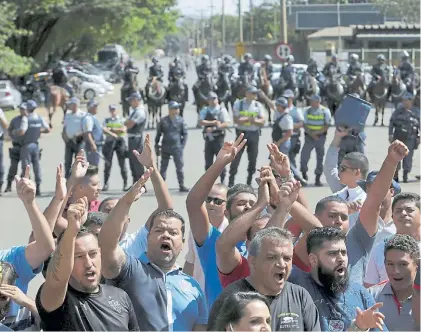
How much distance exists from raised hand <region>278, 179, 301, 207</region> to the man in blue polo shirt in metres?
1.46

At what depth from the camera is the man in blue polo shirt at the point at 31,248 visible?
6.66m

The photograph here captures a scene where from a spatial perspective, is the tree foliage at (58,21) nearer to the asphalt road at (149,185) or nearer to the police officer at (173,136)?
the asphalt road at (149,185)

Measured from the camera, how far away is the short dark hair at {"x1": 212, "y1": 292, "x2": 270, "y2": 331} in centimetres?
502

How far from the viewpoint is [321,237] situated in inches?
253

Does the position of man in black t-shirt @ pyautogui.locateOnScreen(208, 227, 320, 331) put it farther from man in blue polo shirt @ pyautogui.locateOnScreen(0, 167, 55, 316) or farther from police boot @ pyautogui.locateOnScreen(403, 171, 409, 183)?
police boot @ pyautogui.locateOnScreen(403, 171, 409, 183)

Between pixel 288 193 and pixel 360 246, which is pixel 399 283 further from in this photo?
pixel 288 193

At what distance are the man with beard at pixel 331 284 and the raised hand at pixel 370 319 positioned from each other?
2.04 feet

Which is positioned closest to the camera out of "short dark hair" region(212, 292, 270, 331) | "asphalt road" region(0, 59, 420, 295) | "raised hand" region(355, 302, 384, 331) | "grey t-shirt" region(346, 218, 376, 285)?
"short dark hair" region(212, 292, 270, 331)

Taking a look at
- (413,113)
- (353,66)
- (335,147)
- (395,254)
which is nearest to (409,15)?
(353,66)

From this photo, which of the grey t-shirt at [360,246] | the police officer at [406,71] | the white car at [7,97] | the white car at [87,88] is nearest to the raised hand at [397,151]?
the grey t-shirt at [360,246]

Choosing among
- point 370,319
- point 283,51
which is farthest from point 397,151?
point 283,51

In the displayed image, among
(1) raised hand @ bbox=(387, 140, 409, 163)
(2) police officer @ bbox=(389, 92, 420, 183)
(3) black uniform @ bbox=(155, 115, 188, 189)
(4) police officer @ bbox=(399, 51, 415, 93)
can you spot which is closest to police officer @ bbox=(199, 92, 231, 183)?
(3) black uniform @ bbox=(155, 115, 188, 189)

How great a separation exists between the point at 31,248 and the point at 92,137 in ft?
40.8

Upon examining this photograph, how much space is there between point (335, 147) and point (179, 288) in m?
5.50
